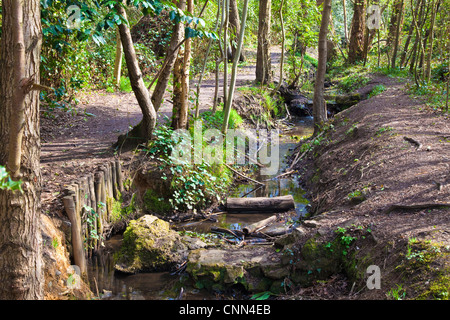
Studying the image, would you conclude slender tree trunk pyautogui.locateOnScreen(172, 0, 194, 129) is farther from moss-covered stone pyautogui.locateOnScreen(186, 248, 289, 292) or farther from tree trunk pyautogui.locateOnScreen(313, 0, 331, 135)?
tree trunk pyautogui.locateOnScreen(313, 0, 331, 135)

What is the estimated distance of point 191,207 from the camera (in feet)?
24.8

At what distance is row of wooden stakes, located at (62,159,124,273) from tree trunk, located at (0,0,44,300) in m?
1.44

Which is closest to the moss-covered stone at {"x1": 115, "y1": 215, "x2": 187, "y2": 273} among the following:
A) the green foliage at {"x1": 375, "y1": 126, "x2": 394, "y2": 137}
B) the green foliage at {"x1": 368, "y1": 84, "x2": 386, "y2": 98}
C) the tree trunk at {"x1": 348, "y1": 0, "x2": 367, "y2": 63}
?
the green foliage at {"x1": 375, "y1": 126, "x2": 394, "y2": 137}

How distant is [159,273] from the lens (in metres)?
5.69

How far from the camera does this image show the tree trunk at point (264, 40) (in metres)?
13.9

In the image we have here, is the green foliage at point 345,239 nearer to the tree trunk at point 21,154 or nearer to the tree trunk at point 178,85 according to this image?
the tree trunk at point 21,154

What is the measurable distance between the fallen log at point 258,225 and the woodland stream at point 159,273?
1.15 ft

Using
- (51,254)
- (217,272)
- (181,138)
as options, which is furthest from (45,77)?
(217,272)

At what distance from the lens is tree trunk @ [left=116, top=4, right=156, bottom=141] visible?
23.1ft

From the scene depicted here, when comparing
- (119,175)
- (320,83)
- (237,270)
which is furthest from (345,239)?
(320,83)

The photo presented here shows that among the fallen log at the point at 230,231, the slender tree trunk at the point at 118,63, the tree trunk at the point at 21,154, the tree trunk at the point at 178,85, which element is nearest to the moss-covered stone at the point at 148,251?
the fallen log at the point at 230,231

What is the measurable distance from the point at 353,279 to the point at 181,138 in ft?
14.5

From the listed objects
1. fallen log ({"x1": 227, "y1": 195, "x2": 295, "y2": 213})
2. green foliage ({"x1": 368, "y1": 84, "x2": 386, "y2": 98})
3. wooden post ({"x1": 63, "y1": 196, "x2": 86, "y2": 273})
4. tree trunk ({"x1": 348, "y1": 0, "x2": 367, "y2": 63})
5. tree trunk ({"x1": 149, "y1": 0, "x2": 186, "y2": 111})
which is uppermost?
tree trunk ({"x1": 348, "y1": 0, "x2": 367, "y2": 63})

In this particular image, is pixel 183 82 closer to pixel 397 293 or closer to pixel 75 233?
pixel 75 233
